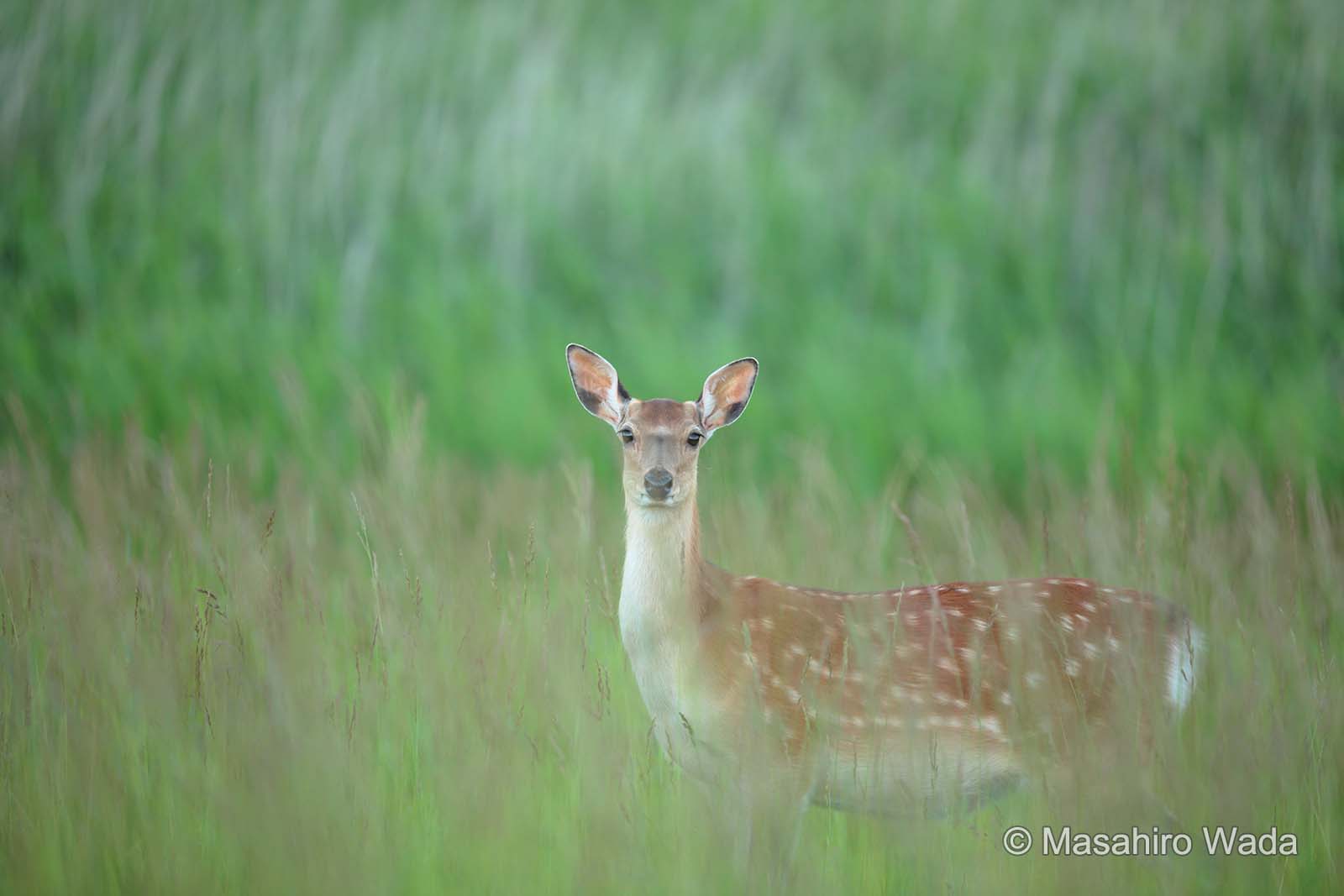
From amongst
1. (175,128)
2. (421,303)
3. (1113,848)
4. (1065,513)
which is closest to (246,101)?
(175,128)

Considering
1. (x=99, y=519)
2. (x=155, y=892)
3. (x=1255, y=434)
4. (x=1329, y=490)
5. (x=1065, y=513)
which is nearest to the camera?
(x=155, y=892)

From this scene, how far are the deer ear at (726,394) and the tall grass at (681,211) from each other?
303 cm

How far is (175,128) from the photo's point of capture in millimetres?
9117

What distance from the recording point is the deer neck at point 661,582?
4.20 metres

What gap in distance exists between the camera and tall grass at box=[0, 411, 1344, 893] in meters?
3.57

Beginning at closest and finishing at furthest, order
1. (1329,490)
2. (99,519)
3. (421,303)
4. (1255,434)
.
Result: (99,519) → (1329,490) → (1255,434) → (421,303)

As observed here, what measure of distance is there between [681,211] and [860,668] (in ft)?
17.9

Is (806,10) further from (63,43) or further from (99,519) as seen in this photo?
(99,519)

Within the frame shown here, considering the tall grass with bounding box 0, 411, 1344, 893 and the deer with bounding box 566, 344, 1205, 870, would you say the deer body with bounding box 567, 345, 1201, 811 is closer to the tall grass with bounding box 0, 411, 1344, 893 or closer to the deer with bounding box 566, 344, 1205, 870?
the deer with bounding box 566, 344, 1205, 870

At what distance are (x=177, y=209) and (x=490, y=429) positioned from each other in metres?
2.61

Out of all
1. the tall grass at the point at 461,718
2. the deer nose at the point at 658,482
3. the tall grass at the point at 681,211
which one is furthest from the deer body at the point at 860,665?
the tall grass at the point at 681,211

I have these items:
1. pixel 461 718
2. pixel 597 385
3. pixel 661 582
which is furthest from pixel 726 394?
pixel 461 718

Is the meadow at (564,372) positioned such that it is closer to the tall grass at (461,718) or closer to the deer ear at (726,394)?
the tall grass at (461,718)

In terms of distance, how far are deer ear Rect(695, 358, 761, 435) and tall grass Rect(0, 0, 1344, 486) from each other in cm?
303
